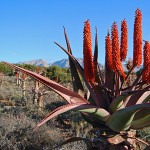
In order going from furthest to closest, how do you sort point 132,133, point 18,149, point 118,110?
point 18,149 → point 132,133 → point 118,110

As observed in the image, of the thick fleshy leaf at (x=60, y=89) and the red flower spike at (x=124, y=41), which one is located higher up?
the red flower spike at (x=124, y=41)

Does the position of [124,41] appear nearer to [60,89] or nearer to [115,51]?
[115,51]

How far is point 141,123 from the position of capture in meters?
2.68

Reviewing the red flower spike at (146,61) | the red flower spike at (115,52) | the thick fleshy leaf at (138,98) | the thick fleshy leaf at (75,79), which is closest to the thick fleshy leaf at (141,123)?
Answer: the thick fleshy leaf at (138,98)

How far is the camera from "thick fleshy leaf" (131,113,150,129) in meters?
2.63

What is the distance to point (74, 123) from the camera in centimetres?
1109

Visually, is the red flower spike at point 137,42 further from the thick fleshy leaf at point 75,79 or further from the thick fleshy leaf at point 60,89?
the thick fleshy leaf at point 75,79

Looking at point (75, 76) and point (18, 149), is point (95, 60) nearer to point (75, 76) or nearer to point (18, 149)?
point (75, 76)

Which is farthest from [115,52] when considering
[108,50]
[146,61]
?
[146,61]

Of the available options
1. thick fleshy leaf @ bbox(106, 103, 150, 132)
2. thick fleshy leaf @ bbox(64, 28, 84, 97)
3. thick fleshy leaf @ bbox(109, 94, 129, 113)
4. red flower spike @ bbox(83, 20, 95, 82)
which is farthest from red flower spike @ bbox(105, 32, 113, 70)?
thick fleshy leaf @ bbox(64, 28, 84, 97)

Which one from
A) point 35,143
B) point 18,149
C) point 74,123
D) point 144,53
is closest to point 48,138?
point 35,143

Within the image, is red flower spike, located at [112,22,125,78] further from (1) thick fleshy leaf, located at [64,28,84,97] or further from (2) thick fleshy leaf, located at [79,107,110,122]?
(1) thick fleshy leaf, located at [64,28,84,97]

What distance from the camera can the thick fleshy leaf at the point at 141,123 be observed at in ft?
8.64

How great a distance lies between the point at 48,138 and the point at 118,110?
599cm
